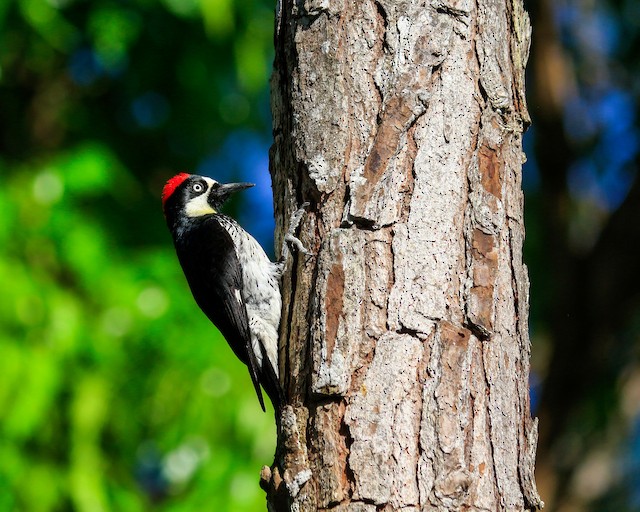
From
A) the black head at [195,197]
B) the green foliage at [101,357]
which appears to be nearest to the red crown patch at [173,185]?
the black head at [195,197]

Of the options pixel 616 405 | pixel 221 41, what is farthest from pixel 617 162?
pixel 221 41

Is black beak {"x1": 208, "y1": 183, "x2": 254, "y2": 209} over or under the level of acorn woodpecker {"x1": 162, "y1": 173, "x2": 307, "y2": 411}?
over

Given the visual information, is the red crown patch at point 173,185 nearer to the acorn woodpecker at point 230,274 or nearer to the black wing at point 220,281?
the acorn woodpecker at point 230,274

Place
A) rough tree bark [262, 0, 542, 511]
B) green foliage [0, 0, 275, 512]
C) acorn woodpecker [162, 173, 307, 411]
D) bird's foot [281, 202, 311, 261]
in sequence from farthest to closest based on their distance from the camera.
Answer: green foliage [0, 0, 275, 512], acorn woodpecker [162, 173, 307, 411], bird's foot [281, 202, 311, 261], rough tree bark [262, 0, 542, 511]

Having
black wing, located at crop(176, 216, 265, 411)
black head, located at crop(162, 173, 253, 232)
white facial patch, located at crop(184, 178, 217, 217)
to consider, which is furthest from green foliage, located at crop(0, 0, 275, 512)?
black wing, located at crop(176, 216, 265, 411)

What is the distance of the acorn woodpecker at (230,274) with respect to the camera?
355 cm

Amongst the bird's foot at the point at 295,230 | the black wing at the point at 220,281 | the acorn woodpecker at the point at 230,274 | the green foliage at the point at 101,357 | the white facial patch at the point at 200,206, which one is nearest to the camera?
the bird's foot at the point at 295,230

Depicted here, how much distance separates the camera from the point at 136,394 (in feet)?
17.5

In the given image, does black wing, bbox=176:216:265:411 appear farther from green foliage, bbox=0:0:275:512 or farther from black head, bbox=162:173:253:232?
green foliage, bbox=0:0:275:512

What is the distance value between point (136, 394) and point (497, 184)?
11.0 ft

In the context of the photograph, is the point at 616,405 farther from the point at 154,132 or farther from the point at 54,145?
the point at 54,145

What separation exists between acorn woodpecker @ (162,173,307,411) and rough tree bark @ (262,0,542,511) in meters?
0.47

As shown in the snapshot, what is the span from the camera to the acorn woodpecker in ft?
11.6

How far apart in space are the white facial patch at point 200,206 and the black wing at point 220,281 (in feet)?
1.13
